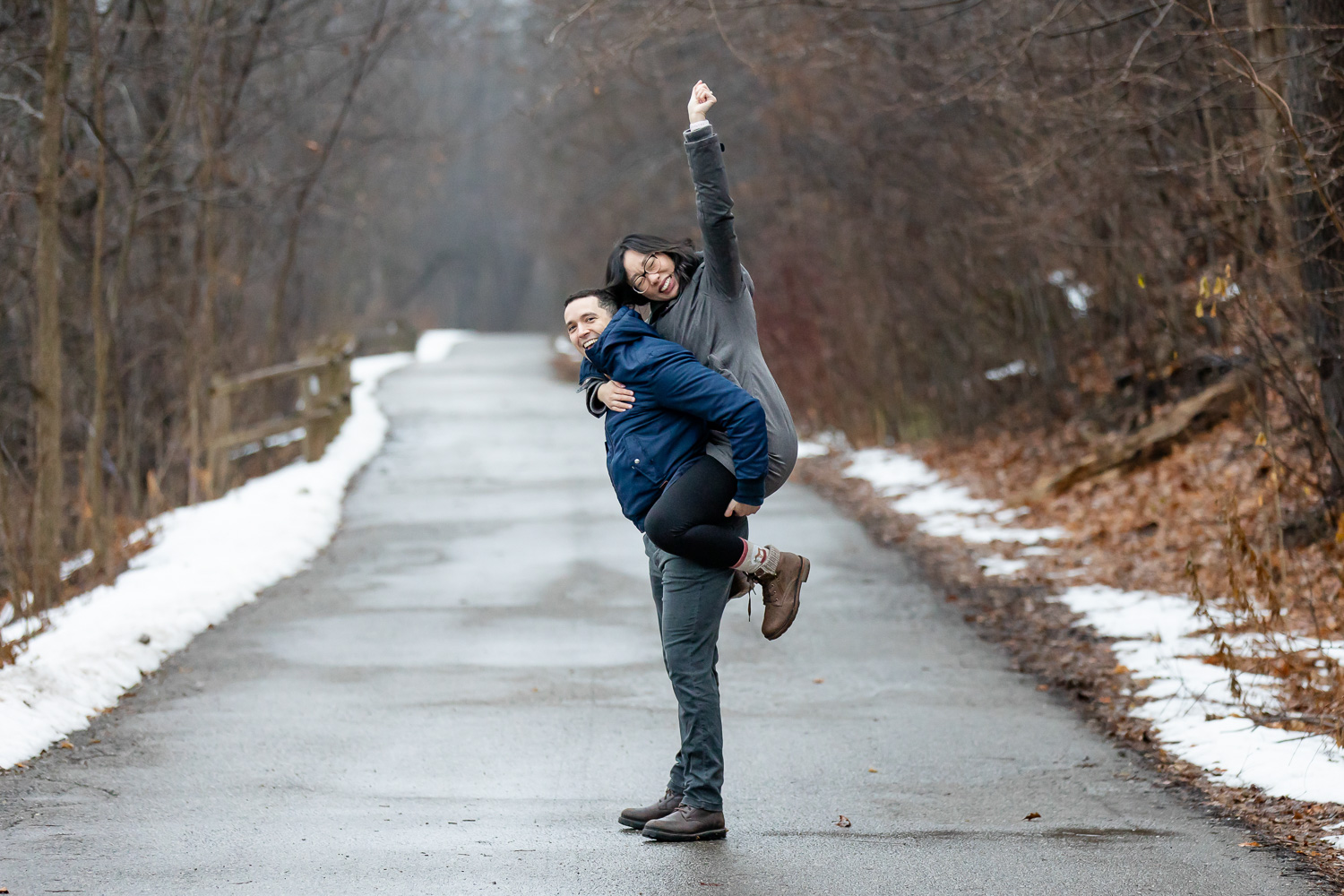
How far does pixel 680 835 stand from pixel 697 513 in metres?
1.02

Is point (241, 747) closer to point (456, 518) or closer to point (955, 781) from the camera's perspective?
point (955, 781)

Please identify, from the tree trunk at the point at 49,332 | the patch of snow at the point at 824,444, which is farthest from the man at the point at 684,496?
the patch of snow at the point at 824,444

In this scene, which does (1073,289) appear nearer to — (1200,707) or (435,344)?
(1200,707)

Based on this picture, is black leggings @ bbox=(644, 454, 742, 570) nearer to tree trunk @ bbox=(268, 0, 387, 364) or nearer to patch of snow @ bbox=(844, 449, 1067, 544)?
patch of snow @ bbox=(844, 449, 1067, 544)

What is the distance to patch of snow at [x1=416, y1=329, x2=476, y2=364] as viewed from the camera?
40.4m

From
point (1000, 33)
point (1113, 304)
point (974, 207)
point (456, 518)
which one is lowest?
point (456, 518)

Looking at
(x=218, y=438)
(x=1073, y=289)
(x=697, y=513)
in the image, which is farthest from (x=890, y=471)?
(x=697, y=513)

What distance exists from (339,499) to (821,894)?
11418 millimetres

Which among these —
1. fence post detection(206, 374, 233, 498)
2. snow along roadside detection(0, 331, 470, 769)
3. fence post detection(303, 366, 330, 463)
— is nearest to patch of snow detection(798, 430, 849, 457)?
snow along roadside detection(0, 331, 470, 769)

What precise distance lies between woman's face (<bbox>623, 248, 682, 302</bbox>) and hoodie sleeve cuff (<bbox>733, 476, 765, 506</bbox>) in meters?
0.67

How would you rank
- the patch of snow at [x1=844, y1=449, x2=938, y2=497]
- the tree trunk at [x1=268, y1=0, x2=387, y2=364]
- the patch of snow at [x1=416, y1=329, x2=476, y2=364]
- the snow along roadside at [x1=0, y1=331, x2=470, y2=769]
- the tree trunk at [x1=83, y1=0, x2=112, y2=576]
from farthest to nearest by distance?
1. the patch of snow at [x1=416, y1=329, x2=476, y2=364]
2. the tree trunk at [x1=268, y1=0, x2=387, y2=364]
3. the patch of snow at [x1=844, y1=449, x2=938, y2=497]
4. the tree trunk at [x1=83, y1=0, x2=112, y2=576]
5. the snow along roadside at [x1=0, y1=331, x2=470, y2=769]

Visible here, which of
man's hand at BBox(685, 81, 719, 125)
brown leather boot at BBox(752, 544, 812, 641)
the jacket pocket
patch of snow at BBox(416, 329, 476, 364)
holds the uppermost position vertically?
man's hand at BBox(685, 81, 719, 125)

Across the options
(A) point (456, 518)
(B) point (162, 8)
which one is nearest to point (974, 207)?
(A) point (456, 518)

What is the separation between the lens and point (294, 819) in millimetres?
5168
